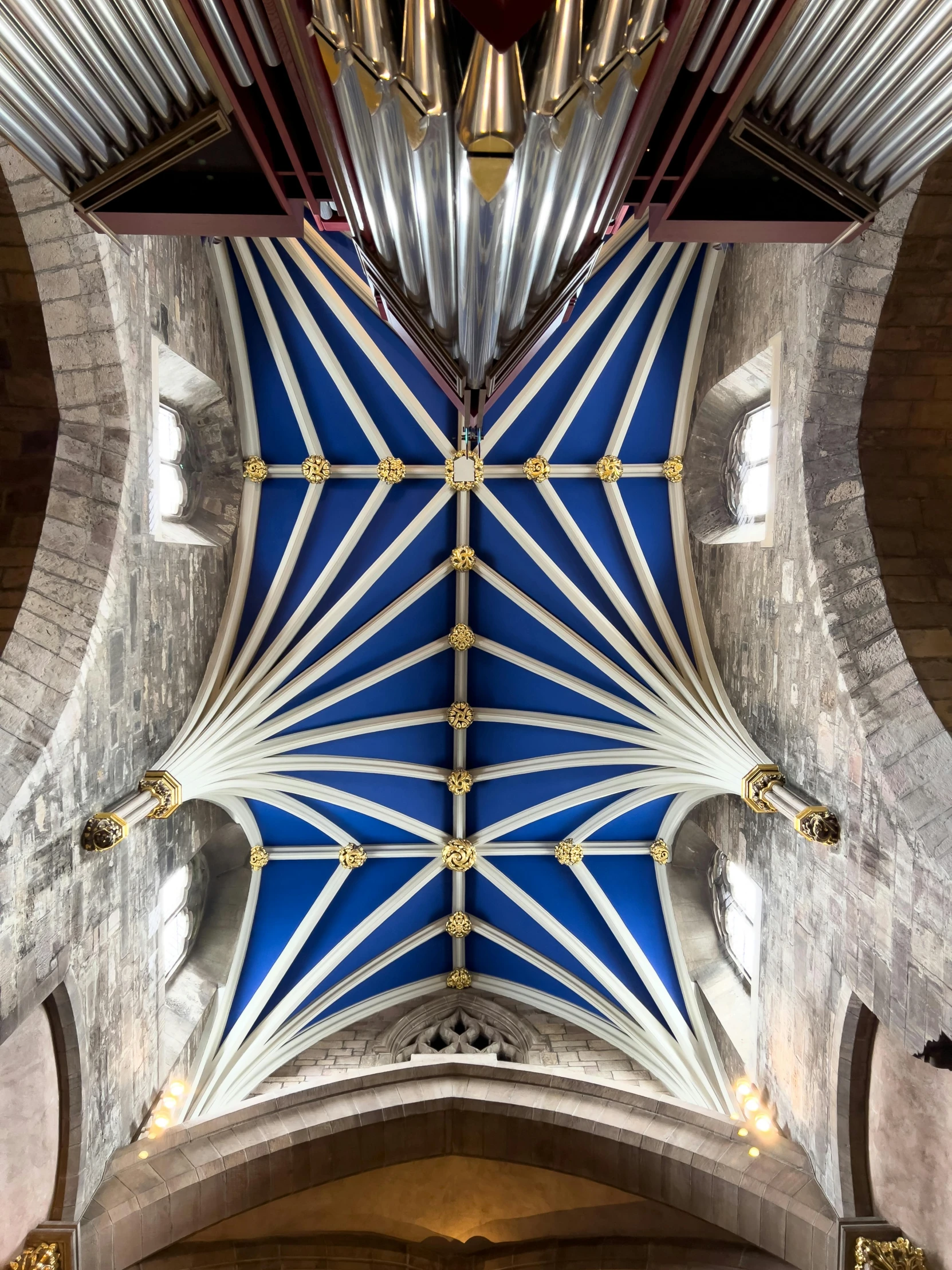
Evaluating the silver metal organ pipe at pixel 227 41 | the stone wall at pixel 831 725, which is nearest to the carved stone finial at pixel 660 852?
the stone wall at pixel 831 725

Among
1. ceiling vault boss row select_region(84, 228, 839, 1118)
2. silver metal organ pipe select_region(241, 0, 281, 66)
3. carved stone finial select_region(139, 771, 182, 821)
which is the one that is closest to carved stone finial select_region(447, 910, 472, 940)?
ceiling vault boss row select_region(84, 228, 839, 1118)

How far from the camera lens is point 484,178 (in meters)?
3.20

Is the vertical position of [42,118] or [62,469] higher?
[42,118]

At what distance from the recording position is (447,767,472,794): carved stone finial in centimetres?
987

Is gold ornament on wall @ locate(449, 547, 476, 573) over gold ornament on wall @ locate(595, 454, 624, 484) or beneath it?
beneath

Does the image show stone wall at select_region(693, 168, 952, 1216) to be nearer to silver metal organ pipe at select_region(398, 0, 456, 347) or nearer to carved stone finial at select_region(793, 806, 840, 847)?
carved stone finial at select_region(793, 806, 840, 847)

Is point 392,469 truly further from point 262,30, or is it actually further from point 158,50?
point 262,30

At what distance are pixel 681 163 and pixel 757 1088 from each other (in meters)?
8.20

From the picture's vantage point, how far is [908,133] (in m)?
3.73

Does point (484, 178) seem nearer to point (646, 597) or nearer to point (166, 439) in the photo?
point (166, 439)

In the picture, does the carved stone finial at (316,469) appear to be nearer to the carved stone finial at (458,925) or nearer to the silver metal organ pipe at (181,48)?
the silver metal organ pipe at (181,48)

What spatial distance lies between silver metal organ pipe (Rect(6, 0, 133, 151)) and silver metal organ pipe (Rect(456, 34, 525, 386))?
1768 millimetres

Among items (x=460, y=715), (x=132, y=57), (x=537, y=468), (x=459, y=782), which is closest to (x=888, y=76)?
→ (x=132, y=57)

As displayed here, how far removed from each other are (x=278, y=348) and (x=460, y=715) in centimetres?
496
